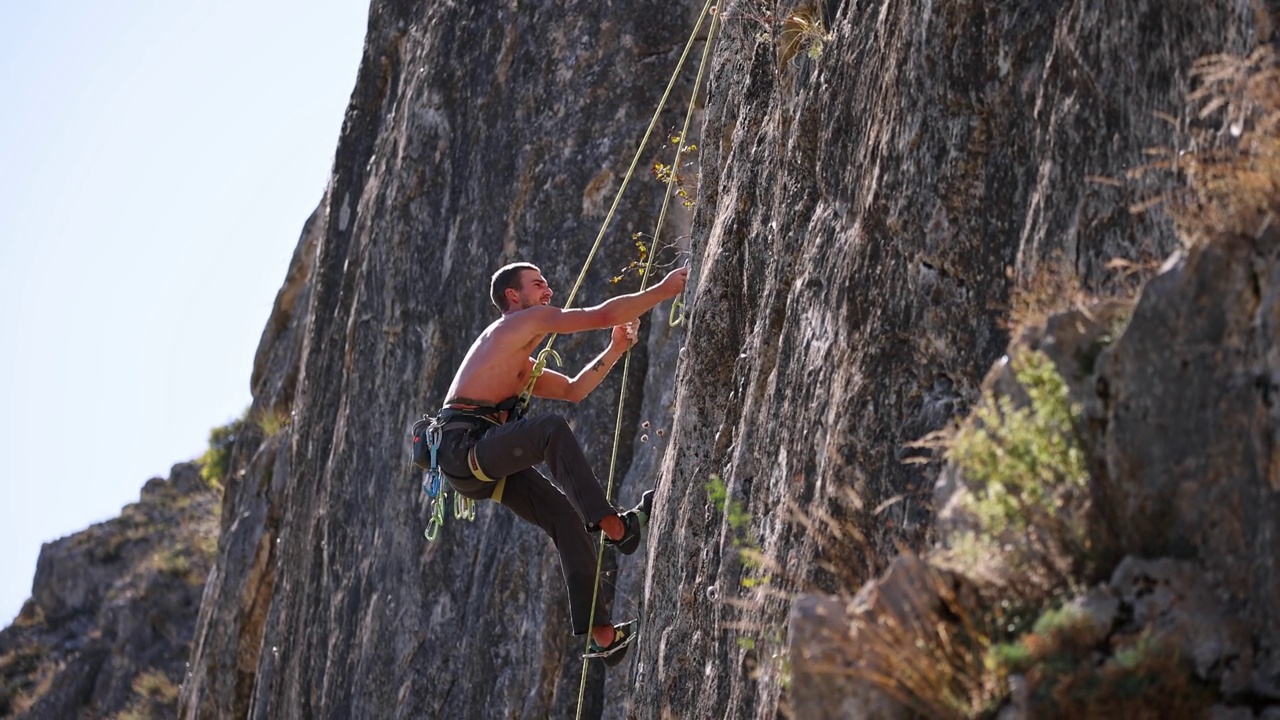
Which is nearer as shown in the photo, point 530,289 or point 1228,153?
point 1228,153

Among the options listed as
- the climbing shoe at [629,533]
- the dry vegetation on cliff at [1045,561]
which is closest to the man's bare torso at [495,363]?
the climbing shoe at [629,533]

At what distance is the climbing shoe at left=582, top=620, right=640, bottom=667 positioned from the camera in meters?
8.87

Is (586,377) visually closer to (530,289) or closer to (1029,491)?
(530,289)

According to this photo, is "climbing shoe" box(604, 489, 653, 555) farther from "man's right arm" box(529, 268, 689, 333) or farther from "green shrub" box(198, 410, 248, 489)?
"green shrub" box(198, 410, 248, 489)

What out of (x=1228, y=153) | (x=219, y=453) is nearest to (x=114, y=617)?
(x=219, y=453)

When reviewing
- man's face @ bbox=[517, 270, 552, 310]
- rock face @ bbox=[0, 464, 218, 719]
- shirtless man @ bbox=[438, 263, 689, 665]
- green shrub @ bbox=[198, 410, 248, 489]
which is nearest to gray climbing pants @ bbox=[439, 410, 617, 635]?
shirtless man @ bbox=[438, 263, 689, 665]

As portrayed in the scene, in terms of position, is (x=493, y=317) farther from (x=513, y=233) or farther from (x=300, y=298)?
(x=300, y=298)

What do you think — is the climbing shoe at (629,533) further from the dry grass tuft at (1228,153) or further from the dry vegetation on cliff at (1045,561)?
the dry grass tuft at (1228,153)

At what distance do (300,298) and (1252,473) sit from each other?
60.0ft

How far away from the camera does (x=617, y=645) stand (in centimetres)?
888

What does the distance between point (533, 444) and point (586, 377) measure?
1.22 m

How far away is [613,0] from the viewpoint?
42.9 ft

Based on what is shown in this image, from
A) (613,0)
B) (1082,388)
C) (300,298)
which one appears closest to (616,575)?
(613,0)

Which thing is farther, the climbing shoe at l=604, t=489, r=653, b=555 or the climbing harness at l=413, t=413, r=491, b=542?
the climbing harness at l=413, t=413, r=491, b=542
